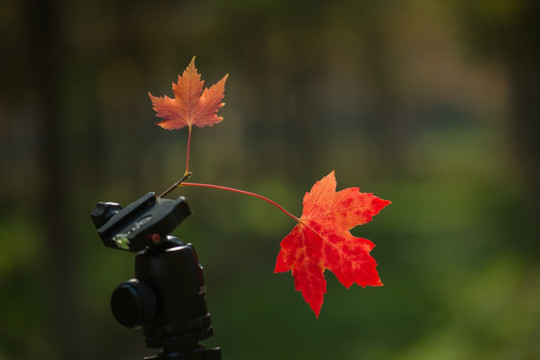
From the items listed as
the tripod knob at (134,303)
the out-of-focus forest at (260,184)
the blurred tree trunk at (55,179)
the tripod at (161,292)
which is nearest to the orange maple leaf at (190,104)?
the tripod at (161,292)

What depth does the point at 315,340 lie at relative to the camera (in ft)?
26.7

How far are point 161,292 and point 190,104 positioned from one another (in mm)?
394

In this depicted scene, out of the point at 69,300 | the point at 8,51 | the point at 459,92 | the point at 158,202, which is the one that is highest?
the point at 459,92

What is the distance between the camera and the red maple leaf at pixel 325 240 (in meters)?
1.32

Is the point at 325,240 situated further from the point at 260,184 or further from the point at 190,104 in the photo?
the point at 260,184

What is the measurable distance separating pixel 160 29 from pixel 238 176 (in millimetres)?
12171

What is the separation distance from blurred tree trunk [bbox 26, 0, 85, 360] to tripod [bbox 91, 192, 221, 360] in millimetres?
5556

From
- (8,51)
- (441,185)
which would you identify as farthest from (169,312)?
(441,185)

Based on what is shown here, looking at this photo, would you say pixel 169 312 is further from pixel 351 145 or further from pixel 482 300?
pixel 351 145

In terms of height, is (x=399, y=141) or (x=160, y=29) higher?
(x=399, y=141)

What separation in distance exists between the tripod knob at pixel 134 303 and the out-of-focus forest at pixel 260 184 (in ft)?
16.3

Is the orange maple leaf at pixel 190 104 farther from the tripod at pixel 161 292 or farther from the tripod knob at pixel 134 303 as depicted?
the tripod knob at pixel 134 303

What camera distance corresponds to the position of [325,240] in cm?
134

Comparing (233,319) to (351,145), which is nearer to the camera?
(233,319)
